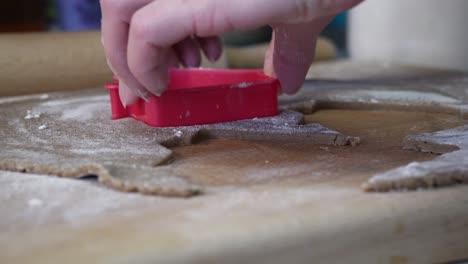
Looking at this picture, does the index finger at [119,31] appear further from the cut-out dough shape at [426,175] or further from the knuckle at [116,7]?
the cut-out dough shape at [426,175]

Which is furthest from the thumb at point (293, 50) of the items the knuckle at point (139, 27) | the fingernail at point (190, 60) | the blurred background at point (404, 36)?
the blurred background at point (404, 36)

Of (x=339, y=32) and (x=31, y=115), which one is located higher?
(x=31, y=115)

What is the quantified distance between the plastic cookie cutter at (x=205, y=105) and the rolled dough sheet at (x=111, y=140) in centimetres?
2

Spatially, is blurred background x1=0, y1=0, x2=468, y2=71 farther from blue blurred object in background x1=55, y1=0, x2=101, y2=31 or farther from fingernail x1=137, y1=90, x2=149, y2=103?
fingernail x1=137, y1=90, x2=149, y2=103

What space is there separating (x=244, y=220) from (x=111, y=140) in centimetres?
29

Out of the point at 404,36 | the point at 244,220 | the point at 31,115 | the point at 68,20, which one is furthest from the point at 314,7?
the point at 68,20

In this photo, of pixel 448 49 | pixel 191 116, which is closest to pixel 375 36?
pixel 448 49

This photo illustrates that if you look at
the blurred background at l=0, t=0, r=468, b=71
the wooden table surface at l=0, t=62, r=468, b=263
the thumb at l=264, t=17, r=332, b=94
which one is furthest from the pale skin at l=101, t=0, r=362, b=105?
the blurred background at l=0, t=0, r=468, b=71

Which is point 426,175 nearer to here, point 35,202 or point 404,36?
point 35,202

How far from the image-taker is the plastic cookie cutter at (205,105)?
0.75 meters

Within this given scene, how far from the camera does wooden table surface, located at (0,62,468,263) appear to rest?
42 centimetres

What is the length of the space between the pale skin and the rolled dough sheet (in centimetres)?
6

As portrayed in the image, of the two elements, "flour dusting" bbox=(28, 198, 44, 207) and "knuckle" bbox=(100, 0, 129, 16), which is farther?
"knuckle" bbox=(100, 0, 129, 16)

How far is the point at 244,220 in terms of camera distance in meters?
0.46
